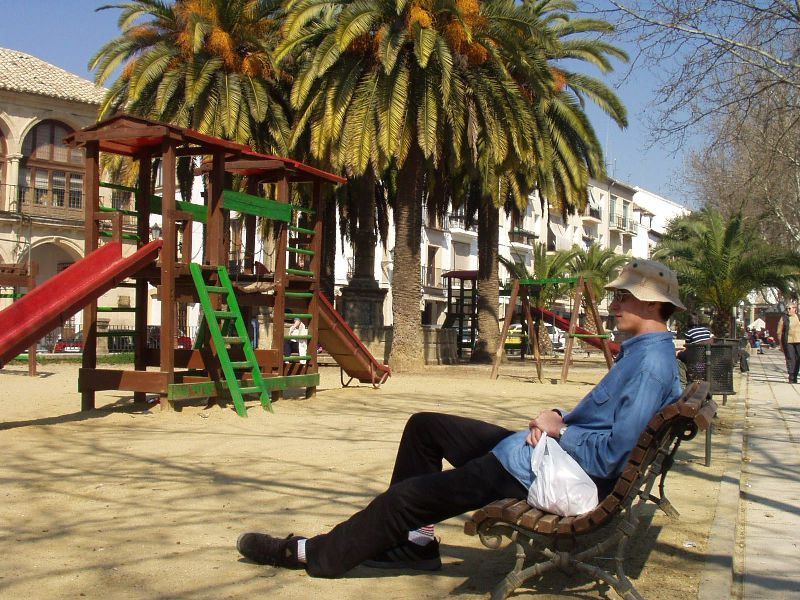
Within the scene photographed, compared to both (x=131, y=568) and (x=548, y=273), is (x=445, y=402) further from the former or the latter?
(x=548, y=273)

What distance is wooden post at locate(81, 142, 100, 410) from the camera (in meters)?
10.8

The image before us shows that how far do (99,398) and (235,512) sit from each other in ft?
25.5

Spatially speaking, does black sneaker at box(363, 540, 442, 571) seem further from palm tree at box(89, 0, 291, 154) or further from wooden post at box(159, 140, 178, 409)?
palm tree at box(89, 0, 291, 154)

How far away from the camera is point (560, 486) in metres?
3.68

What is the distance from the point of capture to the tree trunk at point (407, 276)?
69.4 feet

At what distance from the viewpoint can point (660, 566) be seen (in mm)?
4566

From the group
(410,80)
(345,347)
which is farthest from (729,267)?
(345,347)

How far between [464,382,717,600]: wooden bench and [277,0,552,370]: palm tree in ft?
49.5

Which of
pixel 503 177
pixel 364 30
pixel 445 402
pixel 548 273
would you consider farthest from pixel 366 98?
pixel 548 273

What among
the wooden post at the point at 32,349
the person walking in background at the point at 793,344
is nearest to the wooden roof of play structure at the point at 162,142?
the wooden post at the point at 32,349

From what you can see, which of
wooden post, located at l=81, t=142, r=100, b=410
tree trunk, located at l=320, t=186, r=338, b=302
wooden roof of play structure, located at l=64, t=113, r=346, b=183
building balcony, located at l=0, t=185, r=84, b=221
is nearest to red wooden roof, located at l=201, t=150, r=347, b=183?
wooden roof of play structure, located at l=64, t=113, r=346, b=183

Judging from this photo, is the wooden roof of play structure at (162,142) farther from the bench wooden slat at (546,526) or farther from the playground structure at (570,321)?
the bench wooden slat at (546,526)

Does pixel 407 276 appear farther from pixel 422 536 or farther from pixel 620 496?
pixel 620 496

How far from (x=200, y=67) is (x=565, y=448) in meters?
19.1
